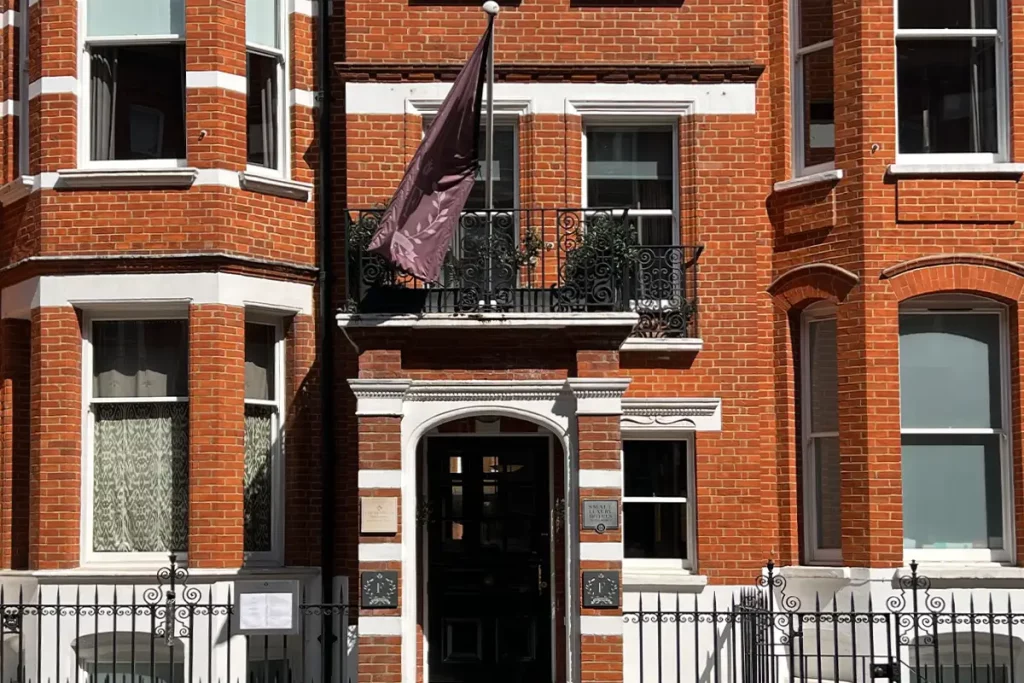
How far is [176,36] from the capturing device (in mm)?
14820

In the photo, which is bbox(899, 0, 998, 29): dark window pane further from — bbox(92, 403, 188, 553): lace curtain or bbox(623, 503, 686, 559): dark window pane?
bbox(92, 403, 188, 553): lace curtain

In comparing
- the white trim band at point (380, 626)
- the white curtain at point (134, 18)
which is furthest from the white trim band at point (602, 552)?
the white curtain at point (134, 18)

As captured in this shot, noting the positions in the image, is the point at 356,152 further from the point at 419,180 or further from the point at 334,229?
the point at 419,180

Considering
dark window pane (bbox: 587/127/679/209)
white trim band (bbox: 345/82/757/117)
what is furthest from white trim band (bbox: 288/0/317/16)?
dark window pane (bbox: 587/127/679/209)

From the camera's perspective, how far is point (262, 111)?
15.3m

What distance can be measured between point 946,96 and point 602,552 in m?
5.82

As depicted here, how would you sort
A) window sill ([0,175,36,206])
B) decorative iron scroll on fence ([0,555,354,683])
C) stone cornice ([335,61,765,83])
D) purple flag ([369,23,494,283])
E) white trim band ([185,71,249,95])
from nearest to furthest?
purple flag ([369,23,494,283]) < decorative iron scroll on fence ([0,555,354,683]) < white trim band ([185,71,249,95]) < window sill ([0,175,36,206]) < stone cornice ([335,61,765,83])

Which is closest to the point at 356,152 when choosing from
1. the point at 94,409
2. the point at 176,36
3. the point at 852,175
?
the point at 176,36

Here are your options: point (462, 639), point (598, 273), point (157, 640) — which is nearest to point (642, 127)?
point (598, 273)

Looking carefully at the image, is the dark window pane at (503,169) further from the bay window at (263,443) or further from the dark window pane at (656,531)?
the dark window pane at (656,531)

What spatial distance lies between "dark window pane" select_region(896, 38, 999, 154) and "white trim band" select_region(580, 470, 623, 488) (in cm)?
458

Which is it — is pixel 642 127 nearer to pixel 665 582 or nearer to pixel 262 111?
pixel 262 111

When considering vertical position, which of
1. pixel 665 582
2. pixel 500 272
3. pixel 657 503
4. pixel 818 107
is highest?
pixel 818 107

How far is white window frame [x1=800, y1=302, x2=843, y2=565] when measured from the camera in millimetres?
14781
